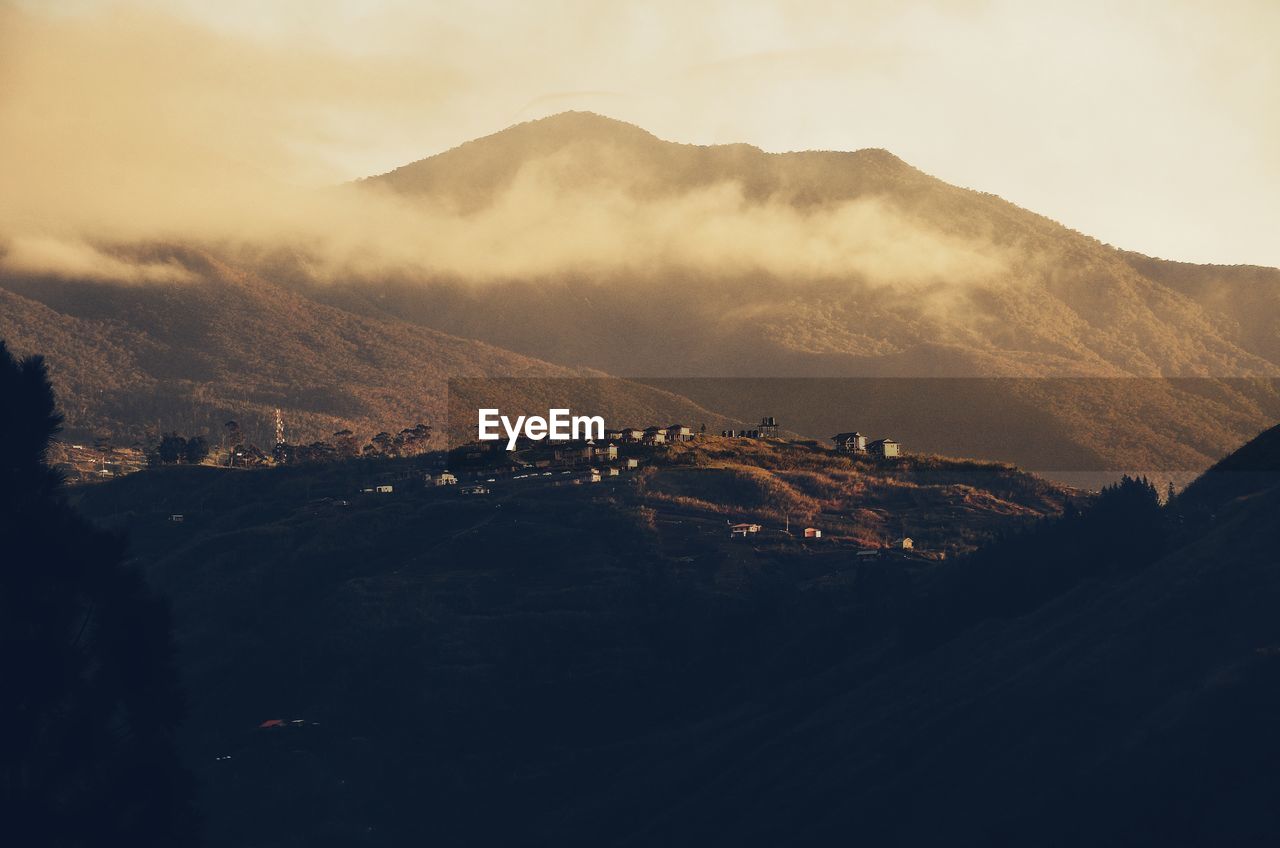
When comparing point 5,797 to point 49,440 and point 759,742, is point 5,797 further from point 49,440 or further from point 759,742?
point 759,742

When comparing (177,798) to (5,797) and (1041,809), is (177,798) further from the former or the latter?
(1041,809)

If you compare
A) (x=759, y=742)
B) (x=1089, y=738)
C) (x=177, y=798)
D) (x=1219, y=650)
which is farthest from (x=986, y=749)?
(x=177, y=798)

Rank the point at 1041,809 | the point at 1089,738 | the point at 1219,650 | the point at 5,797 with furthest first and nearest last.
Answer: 1. the point at 1219,650
2. the point at 1089,738
3. the point at 1041,809
4. the point at 5,797

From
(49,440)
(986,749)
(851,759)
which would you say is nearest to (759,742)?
(851,759)

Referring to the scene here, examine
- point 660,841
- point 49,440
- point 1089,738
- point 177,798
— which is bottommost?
point 660,841

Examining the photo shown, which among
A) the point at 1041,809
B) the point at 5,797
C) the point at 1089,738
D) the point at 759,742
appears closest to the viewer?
the point at 5,797

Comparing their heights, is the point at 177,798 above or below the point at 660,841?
above

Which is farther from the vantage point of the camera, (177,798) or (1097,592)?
(1097,592)
